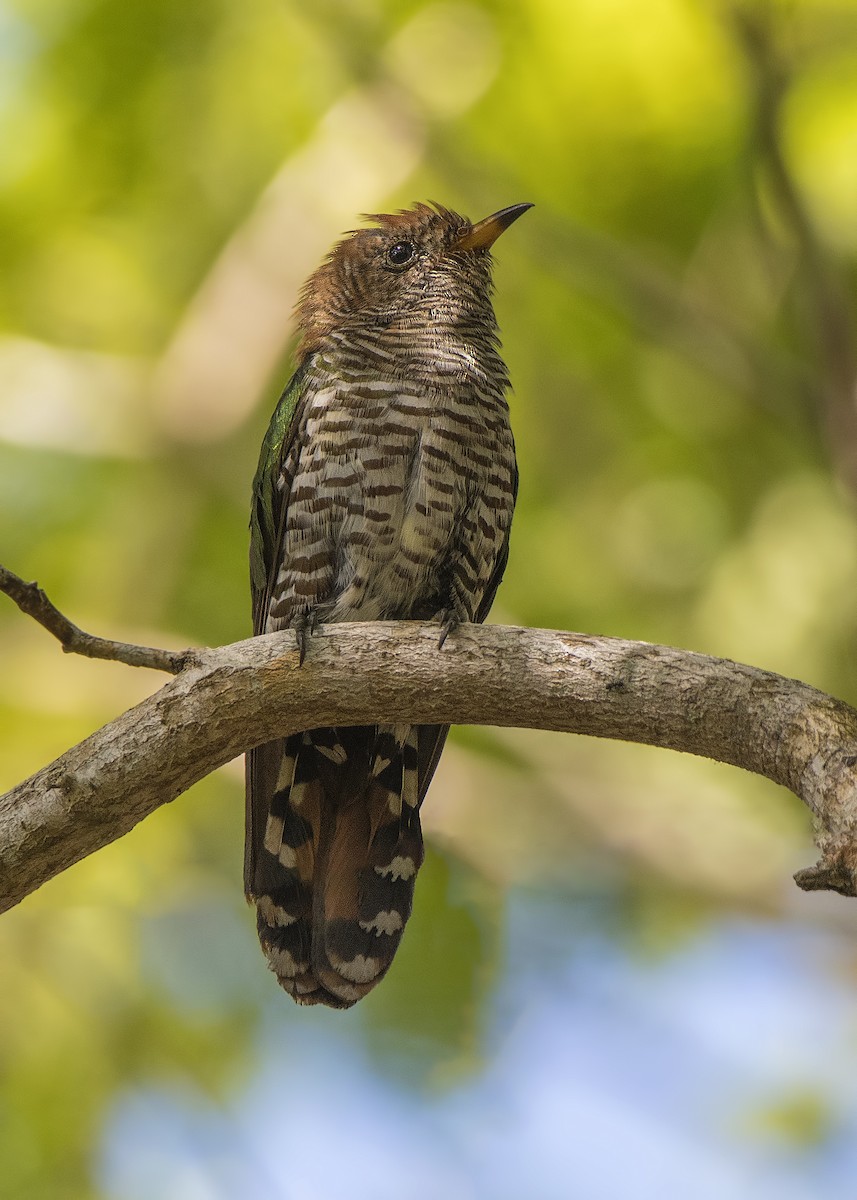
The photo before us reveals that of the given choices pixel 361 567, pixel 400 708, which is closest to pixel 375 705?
pixel 400 708

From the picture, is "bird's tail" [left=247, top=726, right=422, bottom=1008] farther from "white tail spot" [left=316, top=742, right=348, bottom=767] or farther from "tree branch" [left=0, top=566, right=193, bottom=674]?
"tree branch" [left=0, top=566, right=193, bottom=674]

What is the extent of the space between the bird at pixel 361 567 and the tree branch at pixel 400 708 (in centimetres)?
70

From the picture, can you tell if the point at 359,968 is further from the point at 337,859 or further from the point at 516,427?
the point at 516,427

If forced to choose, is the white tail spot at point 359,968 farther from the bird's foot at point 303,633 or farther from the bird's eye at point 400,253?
the bird's eye at point 400,253

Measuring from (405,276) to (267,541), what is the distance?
1.18 metres

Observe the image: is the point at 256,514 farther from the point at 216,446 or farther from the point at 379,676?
the point at 216,446

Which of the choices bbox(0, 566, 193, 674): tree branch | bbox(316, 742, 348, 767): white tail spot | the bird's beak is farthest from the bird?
bbox(0, 566, 193, 674): tree branch

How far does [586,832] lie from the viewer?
22.4ft

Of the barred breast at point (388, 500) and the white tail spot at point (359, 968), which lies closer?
the white tail spot at point (359, 968)

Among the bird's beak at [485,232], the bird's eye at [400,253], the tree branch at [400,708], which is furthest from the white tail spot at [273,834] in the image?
the bird's beak at [485,232]

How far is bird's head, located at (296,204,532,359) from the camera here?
16.6 ft

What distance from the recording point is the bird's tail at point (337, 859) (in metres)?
4.32

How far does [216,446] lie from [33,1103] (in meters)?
3.39

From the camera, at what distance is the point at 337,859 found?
455cm
